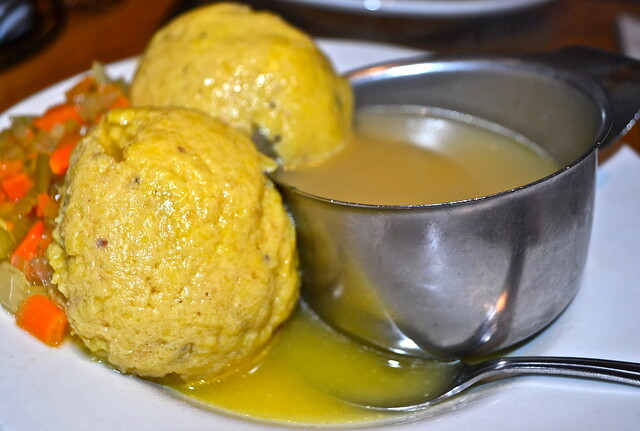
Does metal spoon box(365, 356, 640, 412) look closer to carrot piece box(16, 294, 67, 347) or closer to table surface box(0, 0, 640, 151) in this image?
carrot piece box(16, 294, 67, 347)

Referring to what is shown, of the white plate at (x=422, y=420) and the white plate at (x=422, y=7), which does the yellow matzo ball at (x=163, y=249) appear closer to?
the white plate at (x=422, y=420)

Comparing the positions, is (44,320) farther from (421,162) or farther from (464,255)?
(421,162)

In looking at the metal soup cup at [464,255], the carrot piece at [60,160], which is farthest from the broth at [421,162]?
the carrot piece at [60,160]

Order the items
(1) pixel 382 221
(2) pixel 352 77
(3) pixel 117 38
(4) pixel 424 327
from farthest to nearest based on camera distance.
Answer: (3) pixel 117 38 → (2) pixel 352 77 → (4) pixel 424 327 → (1) pixel 382 221

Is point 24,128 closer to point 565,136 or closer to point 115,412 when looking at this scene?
point 115,412

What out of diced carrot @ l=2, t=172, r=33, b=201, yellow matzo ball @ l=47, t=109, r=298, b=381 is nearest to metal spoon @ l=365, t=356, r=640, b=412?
yellow matzo ball @ l=47, t=109, r=298, b=381

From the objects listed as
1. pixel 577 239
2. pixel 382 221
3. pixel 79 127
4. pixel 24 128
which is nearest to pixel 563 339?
pixel 577 239
